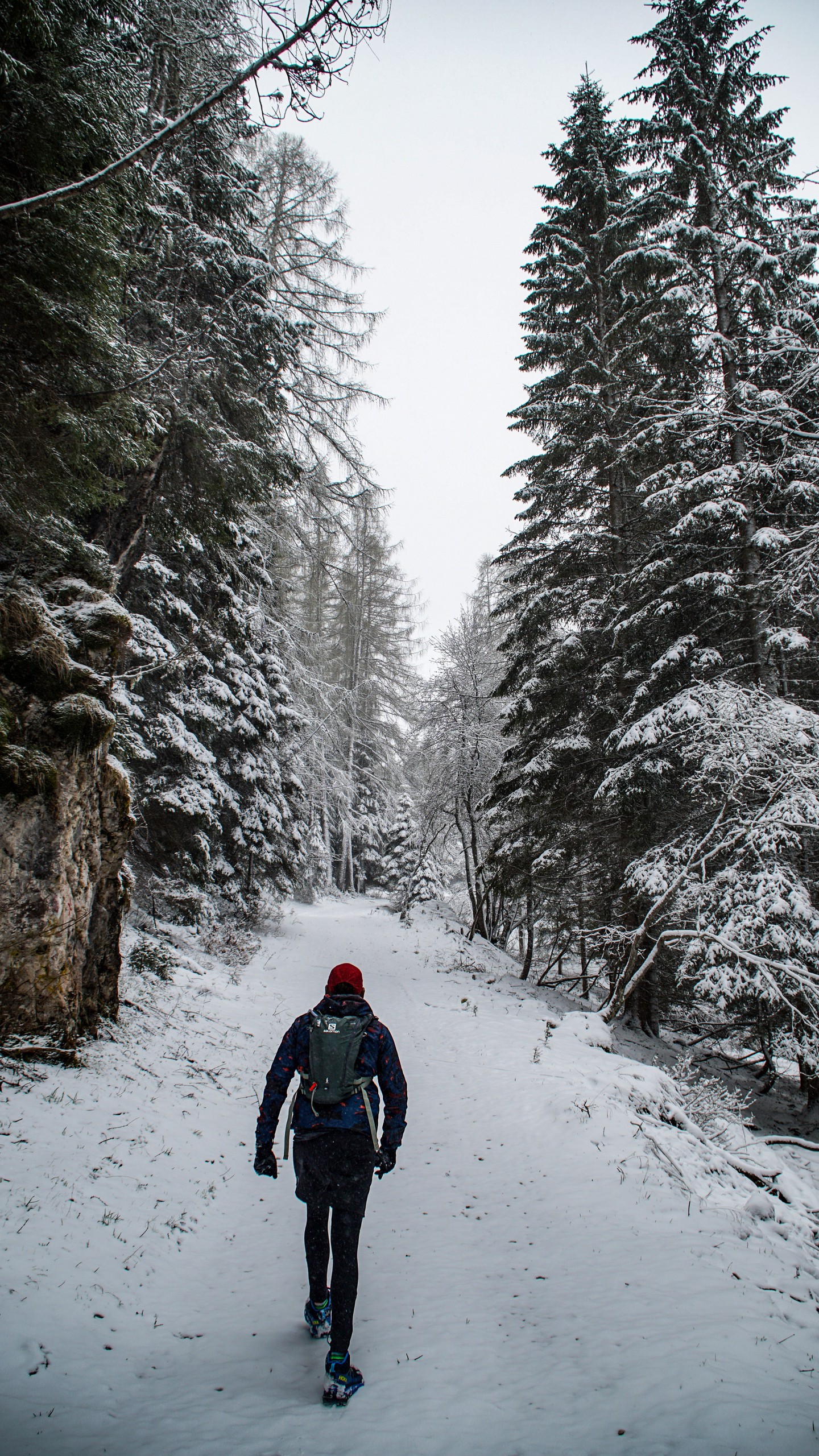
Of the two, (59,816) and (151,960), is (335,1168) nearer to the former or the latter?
(59,816)

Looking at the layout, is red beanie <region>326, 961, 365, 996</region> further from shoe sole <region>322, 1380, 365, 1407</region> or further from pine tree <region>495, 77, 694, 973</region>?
pine tree <region>495, 77, 694, 973</region>

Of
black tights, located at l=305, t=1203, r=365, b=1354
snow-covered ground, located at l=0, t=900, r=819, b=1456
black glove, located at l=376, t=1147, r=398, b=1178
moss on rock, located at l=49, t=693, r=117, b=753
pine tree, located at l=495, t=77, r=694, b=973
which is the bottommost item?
snow-covered ground, located at l=0, t=900, r=819, b=1456

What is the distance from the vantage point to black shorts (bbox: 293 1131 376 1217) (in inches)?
117

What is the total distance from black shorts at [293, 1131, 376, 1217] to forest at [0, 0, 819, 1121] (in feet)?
9.65

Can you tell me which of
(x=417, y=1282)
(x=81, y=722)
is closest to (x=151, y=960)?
(x=81, y=722)

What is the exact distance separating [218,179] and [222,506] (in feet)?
15.1

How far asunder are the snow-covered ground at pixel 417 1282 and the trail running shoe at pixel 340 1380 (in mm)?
48

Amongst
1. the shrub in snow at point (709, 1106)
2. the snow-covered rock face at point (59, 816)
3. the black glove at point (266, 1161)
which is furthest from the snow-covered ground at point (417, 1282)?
the black glove at point (266, 1161)

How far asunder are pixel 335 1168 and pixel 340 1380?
79 centimetres

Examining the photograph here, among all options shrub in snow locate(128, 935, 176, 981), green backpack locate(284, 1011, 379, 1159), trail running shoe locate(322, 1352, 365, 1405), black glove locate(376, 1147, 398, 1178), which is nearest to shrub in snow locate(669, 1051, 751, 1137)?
black glove locate(376, 1147, 398, 1178)

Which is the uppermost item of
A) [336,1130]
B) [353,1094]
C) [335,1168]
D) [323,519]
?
[323,519]

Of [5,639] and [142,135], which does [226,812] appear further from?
[142,135]

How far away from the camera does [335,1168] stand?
300cm

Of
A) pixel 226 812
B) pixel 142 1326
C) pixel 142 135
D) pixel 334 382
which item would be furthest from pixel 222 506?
→ pixel 142 1326
